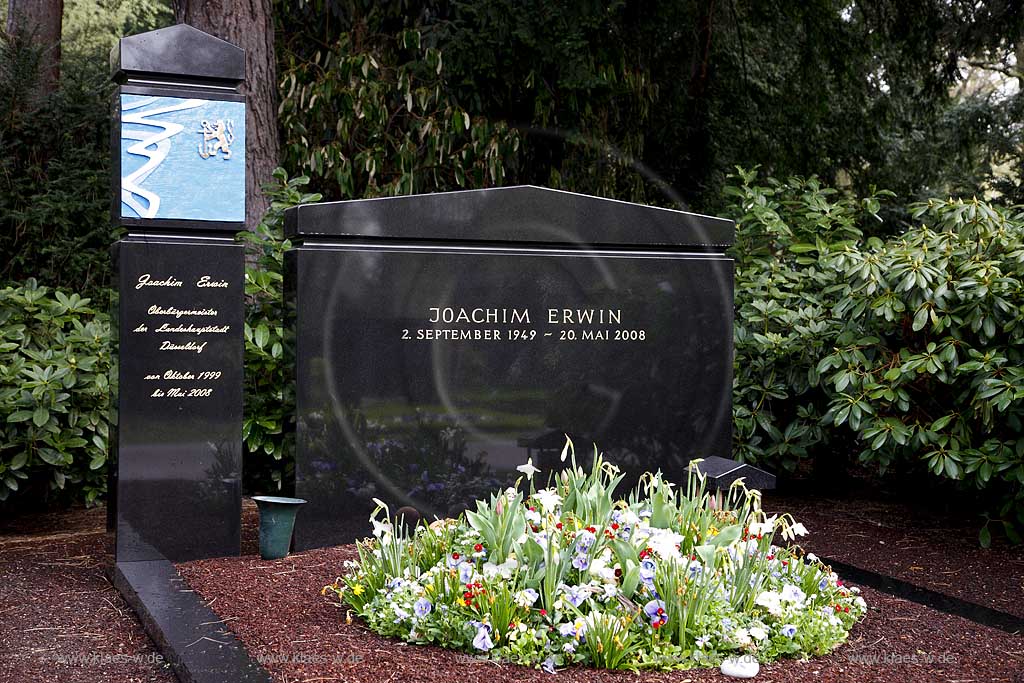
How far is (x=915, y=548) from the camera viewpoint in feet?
17.2

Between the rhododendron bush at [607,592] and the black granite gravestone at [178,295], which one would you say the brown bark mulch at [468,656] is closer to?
the rhododendron bush at [607,592]

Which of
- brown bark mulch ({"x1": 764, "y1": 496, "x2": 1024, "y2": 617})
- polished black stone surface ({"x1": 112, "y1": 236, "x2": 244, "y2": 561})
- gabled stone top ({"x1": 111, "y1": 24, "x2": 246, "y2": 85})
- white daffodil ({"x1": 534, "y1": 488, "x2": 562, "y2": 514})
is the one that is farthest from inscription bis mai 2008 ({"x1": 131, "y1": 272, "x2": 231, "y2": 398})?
brown bark mulch ({"x1": 764, "y1": 496, "x2": 1024, "y2": 617})

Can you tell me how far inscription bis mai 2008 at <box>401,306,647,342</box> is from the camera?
5023 millimetres

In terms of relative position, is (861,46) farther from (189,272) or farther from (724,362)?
(189,272)

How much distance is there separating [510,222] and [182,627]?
254 cm

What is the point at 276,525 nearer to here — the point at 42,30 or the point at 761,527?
the point at 761,527

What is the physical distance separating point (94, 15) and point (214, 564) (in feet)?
58.1

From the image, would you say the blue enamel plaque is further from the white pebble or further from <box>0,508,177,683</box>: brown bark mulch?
the white pebble

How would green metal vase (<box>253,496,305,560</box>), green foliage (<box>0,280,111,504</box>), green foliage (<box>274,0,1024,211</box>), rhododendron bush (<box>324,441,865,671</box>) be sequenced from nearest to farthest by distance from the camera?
rhododendron bush (<box>324,441,865,671</box>), green metal vase (<box>253,496,305,560</box>), green foliage (<box>0,280,111,504</box>), green foliage (<box>274,0,1024,211</box>)

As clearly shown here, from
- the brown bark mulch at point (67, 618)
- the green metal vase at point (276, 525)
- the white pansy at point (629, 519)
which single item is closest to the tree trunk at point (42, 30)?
the brown bark mulch at point (67, 618)

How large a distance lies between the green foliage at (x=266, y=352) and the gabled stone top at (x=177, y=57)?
3.34ft

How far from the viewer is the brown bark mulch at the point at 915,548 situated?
4566mm

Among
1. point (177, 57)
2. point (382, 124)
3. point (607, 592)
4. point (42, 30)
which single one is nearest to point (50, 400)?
point (177, 57)

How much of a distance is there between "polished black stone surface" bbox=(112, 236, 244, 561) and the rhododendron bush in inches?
53.1
